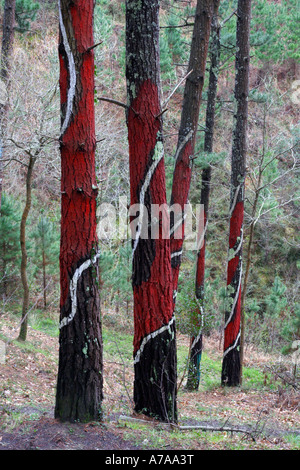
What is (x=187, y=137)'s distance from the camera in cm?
601

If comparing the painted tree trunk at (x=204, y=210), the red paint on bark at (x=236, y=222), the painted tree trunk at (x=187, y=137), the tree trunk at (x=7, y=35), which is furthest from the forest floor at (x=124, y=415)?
the tree trunk at (x=7, y=35)

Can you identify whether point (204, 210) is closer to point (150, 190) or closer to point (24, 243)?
point (24, 243)

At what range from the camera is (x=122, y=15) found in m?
32.9

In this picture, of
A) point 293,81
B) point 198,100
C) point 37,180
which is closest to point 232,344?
point 198,100

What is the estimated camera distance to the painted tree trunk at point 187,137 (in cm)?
591

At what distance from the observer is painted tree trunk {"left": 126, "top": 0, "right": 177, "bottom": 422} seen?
13.8ft

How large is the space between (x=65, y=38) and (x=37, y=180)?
19229mm

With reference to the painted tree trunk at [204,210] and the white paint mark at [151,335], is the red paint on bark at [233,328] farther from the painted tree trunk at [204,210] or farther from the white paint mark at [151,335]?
the white paint mark at [151,335]

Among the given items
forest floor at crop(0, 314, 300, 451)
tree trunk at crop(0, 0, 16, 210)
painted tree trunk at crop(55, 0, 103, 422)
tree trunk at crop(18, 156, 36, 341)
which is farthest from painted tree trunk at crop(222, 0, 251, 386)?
painted tree trunk at crop(55, 0, 103, 422)

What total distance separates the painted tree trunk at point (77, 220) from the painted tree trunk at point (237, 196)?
5547mm

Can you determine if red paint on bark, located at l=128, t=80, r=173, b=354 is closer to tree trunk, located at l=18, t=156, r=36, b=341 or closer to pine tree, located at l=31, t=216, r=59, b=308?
tree trunk, located at l=18, t=156, r=36, b=341

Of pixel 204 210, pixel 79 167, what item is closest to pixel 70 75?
pixel 79 167

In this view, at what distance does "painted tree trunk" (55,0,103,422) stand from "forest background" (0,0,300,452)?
0.74 m

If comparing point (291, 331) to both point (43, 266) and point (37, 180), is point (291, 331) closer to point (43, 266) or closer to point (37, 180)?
point (43, 266)
